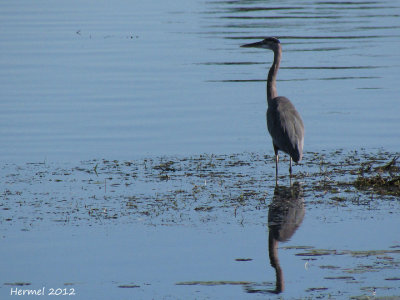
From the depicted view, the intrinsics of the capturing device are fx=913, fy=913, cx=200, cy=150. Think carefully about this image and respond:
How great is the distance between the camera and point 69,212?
366 inches

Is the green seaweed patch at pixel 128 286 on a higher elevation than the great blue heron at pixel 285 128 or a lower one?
lower

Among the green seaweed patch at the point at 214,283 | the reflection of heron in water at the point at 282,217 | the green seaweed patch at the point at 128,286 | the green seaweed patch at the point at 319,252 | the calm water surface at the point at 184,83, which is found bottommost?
the green seaweed patch at the point at 128,286

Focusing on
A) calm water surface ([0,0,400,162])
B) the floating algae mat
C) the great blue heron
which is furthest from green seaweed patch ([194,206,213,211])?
calm water surface ([0,0,400,162])

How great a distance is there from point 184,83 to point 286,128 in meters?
7.63

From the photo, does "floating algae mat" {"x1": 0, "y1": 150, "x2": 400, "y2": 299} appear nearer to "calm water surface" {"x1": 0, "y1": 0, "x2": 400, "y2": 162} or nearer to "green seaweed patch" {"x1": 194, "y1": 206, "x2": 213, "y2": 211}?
"green seaweed patch" {"x1": 194, "y1": 206, "x2": 213, "y2": 211}

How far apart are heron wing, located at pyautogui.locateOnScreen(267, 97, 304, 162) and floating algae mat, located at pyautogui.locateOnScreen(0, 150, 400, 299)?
31 centimetres

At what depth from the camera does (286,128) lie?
11523 mm

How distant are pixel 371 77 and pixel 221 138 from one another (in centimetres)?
671

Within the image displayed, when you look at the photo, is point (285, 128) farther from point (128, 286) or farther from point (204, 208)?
point (128, 286)

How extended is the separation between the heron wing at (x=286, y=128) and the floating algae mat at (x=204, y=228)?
31cm

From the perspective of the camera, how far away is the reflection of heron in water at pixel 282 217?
755cm

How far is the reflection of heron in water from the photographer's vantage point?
7.55 meters

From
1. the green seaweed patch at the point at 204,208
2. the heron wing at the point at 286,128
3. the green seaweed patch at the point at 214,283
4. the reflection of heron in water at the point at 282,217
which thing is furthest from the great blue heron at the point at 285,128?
the green seaweed patch at the point at 214,283

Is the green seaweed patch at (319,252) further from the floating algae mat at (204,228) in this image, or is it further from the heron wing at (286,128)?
the heron wing at (286,128)
